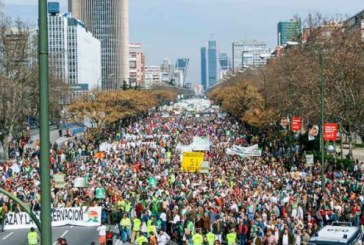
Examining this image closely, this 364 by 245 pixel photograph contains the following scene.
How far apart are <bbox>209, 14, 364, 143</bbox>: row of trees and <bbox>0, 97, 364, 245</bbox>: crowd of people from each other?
3.45 m

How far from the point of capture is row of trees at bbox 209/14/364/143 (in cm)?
4172

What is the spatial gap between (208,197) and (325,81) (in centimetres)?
1862

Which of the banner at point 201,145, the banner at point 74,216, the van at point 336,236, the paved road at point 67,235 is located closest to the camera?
the van at point 336,236

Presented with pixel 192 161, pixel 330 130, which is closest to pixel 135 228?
pixel 192 161

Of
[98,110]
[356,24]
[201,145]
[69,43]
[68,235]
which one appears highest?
[69,43]

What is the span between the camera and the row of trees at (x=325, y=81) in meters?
41.7

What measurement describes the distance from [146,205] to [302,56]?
3030 centimetres

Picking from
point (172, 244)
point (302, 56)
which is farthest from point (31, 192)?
point (302, 56)

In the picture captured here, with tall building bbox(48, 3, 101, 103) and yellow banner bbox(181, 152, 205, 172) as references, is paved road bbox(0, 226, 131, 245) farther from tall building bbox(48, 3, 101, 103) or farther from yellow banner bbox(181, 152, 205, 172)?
tall building bbox(48, 3, 101, 103)

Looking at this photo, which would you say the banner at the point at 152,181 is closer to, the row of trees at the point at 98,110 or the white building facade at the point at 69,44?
the row of trees at the point at 98,110

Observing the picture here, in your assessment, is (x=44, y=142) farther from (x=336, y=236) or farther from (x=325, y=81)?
(x=325, y=81)

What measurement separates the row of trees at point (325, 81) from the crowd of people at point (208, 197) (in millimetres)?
3450

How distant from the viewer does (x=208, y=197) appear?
27.9m

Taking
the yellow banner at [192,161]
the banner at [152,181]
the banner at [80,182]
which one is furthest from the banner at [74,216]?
the yellow banner at [192,161]
